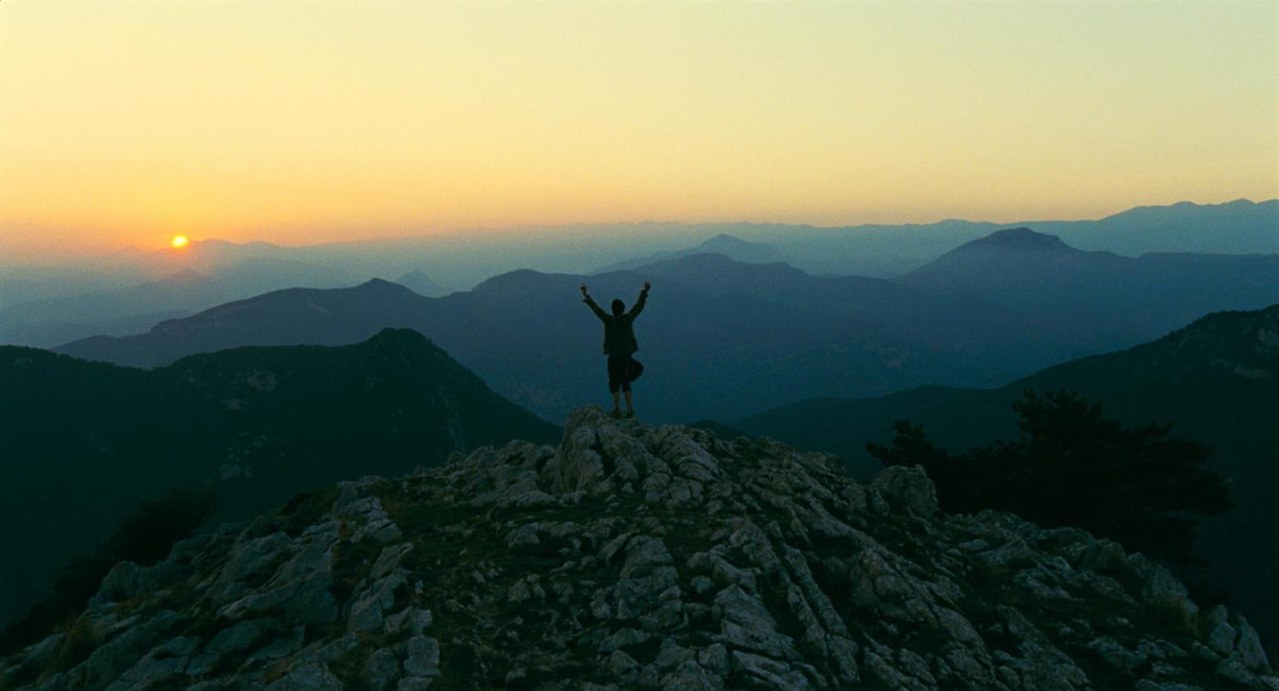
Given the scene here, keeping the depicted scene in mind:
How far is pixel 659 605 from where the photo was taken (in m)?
15.1

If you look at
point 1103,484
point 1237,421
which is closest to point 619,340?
point 1103,484

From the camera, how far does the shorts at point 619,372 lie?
92.1ft

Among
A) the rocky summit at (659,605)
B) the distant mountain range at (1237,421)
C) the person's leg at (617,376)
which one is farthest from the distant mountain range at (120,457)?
the person's leg at (617,376)

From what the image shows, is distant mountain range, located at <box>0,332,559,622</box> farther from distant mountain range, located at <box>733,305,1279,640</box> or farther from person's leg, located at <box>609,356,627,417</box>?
person's leg, located at <box>609,356,627,417</box>

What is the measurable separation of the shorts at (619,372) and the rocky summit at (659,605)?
418cm

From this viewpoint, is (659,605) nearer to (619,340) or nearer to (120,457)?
(619,340)

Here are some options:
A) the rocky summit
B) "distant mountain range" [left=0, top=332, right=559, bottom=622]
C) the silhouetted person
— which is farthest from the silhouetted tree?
"distant mountain range" [left=0, top=332, right=559, bottom=622]

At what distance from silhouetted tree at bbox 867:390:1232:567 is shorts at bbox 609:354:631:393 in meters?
27.9

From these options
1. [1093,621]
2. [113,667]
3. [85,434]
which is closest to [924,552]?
[1093,621]

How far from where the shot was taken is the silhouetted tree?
1743 inches

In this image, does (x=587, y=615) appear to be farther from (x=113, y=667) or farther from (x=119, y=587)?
(x=119, y=587)

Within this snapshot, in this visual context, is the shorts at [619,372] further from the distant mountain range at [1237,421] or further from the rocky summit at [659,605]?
the distant mountain range at [1237,421]

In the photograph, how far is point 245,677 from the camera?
45.0 feet

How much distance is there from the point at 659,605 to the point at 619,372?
46.0ft
